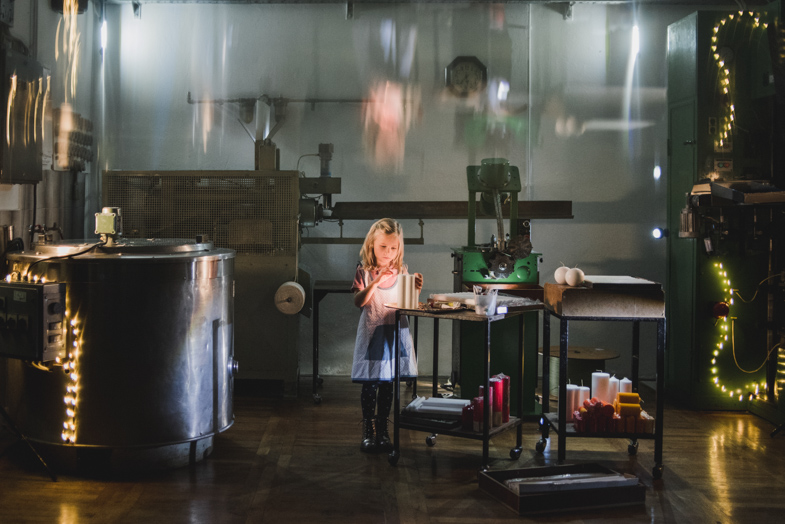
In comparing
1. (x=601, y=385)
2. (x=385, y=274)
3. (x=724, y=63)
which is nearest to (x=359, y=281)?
(x=385, y=274)

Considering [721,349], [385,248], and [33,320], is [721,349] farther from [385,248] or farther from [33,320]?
[33,320]

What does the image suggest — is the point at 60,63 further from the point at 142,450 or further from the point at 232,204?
the point at 142,450

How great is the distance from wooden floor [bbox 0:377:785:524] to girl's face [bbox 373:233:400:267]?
100 cm

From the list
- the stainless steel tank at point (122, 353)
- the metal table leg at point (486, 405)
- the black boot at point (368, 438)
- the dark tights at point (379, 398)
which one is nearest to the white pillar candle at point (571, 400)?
the metal table leg at point (486, 405)

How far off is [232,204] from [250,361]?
1051 mm

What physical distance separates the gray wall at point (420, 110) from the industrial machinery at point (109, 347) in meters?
2.19

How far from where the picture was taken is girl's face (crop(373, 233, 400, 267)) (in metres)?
3.61

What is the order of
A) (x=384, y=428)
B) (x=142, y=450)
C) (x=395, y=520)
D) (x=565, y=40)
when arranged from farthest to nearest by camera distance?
(x=565, y=40), (x=384, y=428), (x=142, y=450), (x=395, y=520)

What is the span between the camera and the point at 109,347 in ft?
10.8

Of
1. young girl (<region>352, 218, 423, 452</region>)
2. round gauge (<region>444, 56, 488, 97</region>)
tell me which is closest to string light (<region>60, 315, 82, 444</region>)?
young girl (<region>352, 218, 423, 452</region>)

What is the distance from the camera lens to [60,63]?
15.5 feet

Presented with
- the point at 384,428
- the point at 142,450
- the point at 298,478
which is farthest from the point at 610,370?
the point at 142,450

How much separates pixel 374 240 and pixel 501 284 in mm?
1040

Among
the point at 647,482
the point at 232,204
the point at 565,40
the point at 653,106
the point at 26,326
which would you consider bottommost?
the point at 647,482
